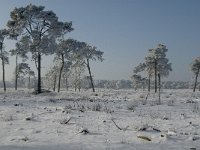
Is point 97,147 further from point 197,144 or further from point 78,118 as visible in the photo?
point 78,118

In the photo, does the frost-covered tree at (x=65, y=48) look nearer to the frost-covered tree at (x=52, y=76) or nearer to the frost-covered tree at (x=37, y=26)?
the frost-covered tree at (x=37, y=26)

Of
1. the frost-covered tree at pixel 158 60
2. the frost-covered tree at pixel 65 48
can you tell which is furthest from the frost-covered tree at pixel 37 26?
the frost-covered tree at pixel 158 60

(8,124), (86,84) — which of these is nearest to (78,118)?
(8,124)

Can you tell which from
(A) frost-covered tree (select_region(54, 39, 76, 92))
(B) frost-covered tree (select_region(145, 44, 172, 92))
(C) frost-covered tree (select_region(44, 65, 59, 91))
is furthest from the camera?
(C) frost-covered tree (select_region(44, 65, 59, 91))

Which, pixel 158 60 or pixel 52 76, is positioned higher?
pixel 158 60

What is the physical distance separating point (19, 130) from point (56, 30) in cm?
3217

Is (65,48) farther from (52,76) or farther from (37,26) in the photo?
(52,76)

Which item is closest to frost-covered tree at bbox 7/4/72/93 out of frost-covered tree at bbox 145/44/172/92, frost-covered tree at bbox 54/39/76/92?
frost-covered tree at bbox 54/39/76/92

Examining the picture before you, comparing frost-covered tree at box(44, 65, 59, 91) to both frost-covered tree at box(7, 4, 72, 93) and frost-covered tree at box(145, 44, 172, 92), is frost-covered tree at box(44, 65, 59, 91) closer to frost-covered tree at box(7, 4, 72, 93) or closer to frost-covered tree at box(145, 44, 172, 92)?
frost-covered tree at box(145, 44, 172, 92)

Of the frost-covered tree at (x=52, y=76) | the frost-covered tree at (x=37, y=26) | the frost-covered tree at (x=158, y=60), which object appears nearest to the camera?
the frost-covered tree at (x=37, y=26)

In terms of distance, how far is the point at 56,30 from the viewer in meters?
39.9

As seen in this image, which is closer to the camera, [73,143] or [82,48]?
[73,143]

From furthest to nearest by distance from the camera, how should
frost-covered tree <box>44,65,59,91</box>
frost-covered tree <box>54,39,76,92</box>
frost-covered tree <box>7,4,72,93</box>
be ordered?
frost-covered tree <box>44,65,59,91</box>, frost-covered tree <box>54,39,76,92</box>, frost-covered tree <box>7,4,72,93</box>

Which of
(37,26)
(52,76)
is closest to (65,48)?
(37,26)
